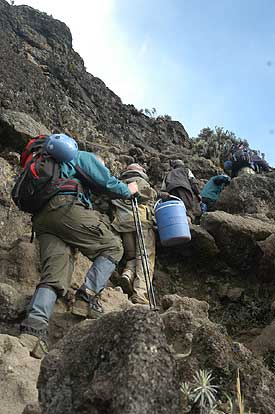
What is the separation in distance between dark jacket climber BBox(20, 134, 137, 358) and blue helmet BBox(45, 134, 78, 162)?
0.03 metres

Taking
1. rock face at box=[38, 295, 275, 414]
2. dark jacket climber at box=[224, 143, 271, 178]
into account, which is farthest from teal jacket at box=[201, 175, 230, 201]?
rock face at box=[38, 295, 275, 414]

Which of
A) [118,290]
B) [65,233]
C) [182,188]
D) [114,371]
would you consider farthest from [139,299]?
[114,371]

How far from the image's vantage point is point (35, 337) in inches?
213

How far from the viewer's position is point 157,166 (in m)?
15.2

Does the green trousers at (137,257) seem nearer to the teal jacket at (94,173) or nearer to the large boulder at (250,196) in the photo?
the teal jacket at (94,173)

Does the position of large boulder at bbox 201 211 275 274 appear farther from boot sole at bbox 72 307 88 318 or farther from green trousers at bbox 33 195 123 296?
boot sole at bbox 72 307 88 318

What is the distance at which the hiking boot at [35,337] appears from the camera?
525 centimetres

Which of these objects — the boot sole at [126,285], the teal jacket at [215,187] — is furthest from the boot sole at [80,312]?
the teal jacket at [215,187]

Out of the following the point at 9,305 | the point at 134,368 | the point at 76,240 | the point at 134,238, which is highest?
the point at 134,368

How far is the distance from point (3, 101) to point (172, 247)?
638 cm

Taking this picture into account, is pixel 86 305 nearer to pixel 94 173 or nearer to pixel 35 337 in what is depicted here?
pixel 35 337

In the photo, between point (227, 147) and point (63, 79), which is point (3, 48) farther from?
point (227, 147)

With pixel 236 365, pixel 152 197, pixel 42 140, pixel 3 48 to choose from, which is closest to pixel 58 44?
pixel 3 48

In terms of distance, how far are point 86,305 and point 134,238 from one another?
2.74 m
